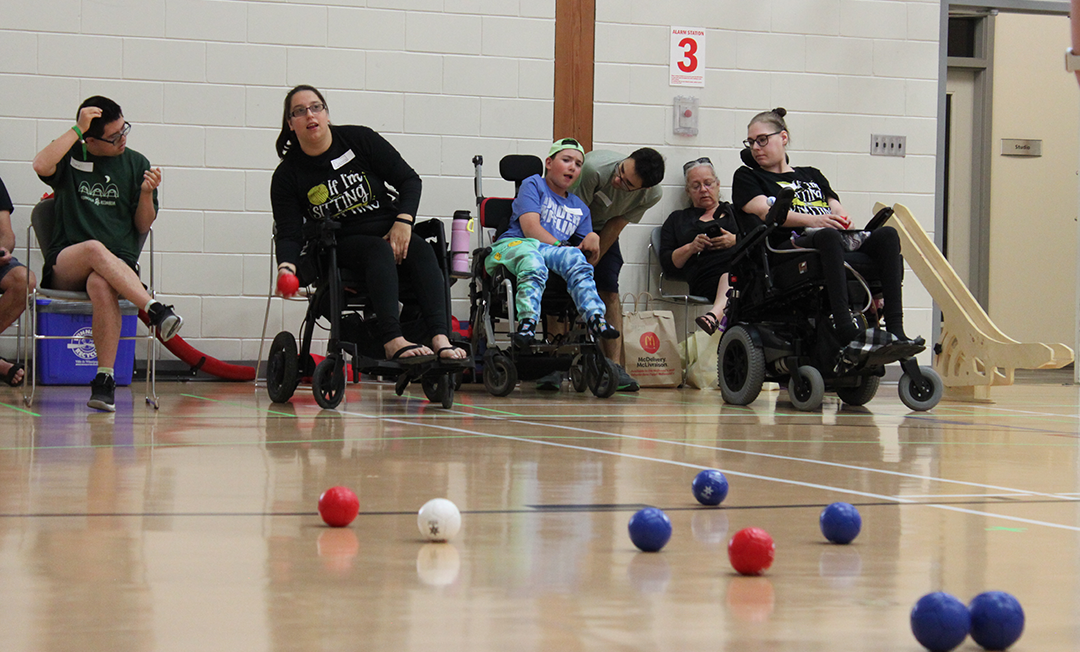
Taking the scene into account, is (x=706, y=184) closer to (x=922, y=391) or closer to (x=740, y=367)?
(x=740, y=367)

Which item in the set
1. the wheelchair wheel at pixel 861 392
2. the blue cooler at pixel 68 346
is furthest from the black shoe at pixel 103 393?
the wheelchair wheel at pixel 861 392

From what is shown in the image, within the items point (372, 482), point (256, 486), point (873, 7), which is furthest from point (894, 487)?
point (873, 7)

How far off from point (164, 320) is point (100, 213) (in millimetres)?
624

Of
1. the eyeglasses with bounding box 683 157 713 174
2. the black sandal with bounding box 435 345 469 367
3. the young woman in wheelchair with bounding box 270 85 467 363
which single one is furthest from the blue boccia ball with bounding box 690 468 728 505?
the eyeglasses with bounding box 683 157 713 174

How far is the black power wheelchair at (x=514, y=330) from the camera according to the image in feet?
15.2

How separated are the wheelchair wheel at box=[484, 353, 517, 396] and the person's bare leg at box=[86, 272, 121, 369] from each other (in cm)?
152

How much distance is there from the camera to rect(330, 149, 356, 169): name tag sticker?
3965 millimetres

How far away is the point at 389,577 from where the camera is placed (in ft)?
3.94

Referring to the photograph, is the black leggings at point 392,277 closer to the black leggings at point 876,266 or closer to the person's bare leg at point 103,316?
the person's bare leg at point 103,316

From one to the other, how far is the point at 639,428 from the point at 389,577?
2047mm

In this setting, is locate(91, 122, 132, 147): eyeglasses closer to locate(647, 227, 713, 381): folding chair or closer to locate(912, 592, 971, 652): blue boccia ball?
locate(647, 227, 713, 381): folding chair

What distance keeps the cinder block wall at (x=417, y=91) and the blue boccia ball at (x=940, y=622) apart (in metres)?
5.03

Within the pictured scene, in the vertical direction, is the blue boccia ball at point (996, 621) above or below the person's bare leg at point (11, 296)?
below

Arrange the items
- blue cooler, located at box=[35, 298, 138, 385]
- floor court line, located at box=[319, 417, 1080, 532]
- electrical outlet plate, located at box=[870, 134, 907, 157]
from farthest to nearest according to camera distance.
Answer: electrical outlet plate, located at box=[870, 134, 907, 157]
blue cooler, located at box=[35, 298, 138, 385]
floor court line, located at box=[319, 417, 1080, 532]
